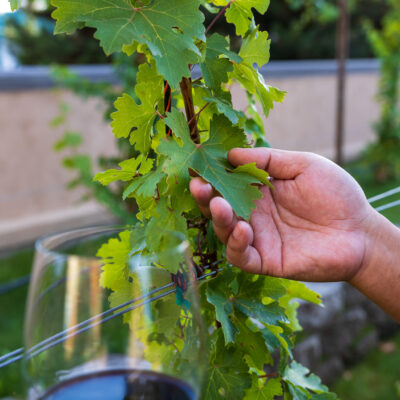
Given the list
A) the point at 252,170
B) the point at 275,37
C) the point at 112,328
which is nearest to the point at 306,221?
the point at 252,170

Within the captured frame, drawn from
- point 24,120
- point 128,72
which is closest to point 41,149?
point 24,120

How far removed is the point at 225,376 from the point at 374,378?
3.38 meters

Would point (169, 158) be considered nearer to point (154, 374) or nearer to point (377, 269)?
point (154, 374)

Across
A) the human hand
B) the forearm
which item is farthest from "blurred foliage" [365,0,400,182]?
the human hand

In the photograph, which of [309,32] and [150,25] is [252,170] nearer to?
[150,25]

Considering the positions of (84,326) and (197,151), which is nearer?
(84,326)

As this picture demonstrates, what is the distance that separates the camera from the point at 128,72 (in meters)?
4.60

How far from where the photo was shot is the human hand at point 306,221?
1016 millimetres

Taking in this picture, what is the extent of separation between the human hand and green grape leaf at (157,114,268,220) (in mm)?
101

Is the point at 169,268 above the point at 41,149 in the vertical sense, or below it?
above

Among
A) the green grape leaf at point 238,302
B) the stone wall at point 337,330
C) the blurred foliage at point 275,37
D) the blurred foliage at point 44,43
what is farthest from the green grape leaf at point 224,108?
the blurred foliage at point 44,43

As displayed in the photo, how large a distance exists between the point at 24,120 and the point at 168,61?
572 cm

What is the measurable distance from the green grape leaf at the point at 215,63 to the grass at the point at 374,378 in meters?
3.22

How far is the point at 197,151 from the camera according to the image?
891mm
